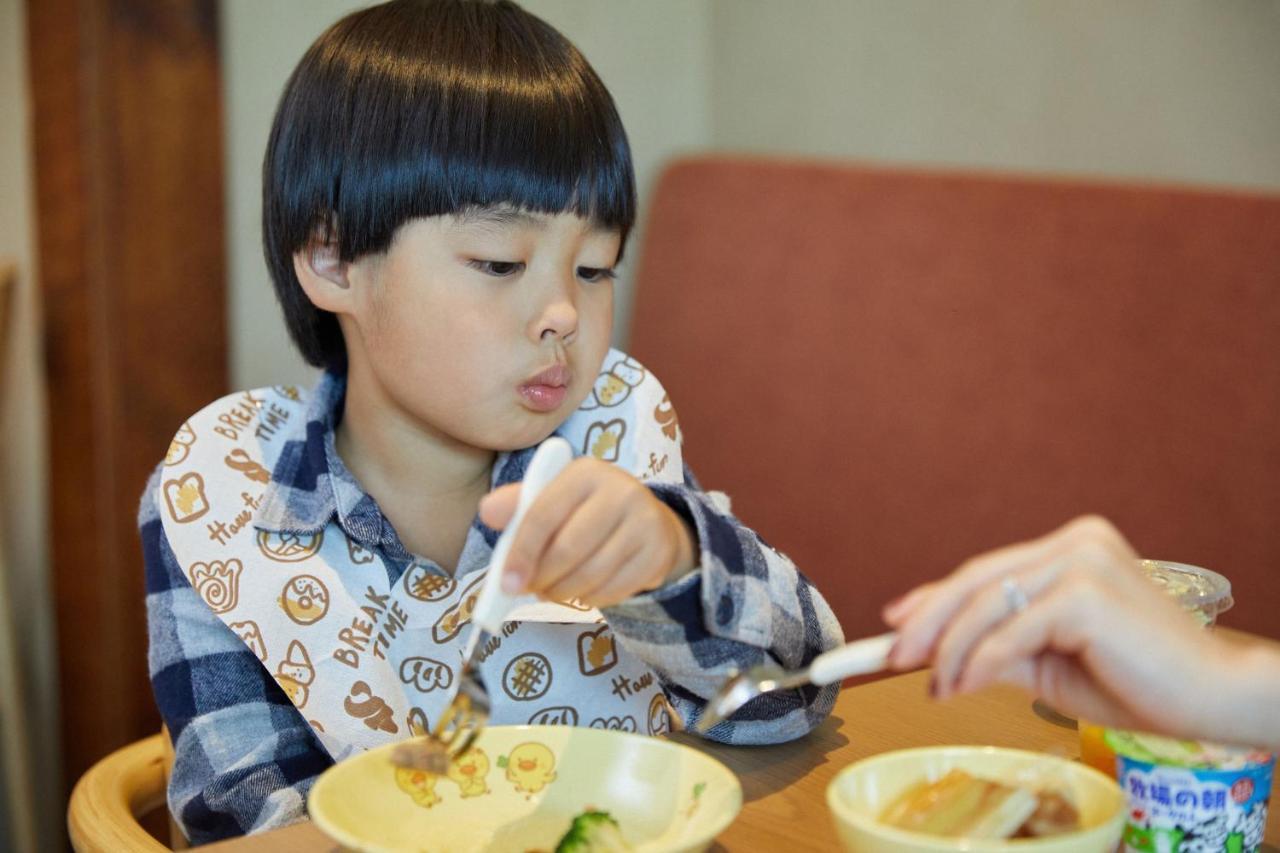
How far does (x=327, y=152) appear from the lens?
3.74ft

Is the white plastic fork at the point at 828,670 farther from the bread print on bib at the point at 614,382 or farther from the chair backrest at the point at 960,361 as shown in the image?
the chair backrest at the point at 960,361

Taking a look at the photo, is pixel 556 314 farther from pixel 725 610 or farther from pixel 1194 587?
pixel 1194 587

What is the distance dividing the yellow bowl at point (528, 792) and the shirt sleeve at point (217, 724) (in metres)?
0.29

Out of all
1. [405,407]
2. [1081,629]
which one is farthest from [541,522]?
A: [405,407]

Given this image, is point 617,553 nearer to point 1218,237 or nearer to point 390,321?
point 390,321

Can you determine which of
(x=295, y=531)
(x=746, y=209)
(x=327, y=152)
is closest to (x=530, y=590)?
(x=295, y=531)

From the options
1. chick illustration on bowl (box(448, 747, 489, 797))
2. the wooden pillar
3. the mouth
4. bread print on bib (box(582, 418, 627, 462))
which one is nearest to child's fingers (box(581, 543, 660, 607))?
chick illustration on bowl (box(448, 747, 489, 797))

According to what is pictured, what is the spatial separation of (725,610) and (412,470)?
460 mm

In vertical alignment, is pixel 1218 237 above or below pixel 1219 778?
above

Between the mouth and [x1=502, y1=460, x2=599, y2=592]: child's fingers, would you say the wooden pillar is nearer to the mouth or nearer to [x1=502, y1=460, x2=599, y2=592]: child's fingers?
the mouth

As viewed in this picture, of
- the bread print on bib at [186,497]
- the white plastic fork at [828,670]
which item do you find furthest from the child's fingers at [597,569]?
the bread print on bib at [186,497]

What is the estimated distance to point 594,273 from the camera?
1.12 metres

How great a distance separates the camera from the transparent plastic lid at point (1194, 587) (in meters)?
0.83

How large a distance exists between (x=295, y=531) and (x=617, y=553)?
438 mm
